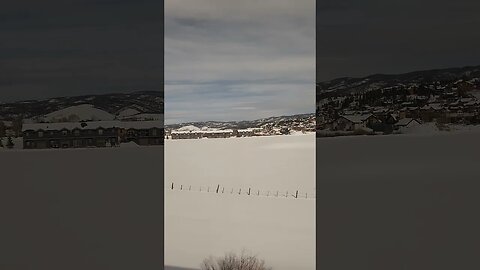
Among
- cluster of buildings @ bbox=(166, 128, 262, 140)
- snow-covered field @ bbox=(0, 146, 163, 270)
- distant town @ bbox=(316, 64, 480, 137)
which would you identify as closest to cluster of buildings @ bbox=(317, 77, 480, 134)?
distant town @ bbox=(316, 64, 480, 137)

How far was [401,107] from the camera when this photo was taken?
4.39m

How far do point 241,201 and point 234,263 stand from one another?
1.50 ft

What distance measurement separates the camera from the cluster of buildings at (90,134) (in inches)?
173

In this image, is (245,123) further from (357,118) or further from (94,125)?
(94,125)

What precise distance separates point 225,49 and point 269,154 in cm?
88

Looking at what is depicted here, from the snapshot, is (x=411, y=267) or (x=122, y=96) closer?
(x=411, y=267)

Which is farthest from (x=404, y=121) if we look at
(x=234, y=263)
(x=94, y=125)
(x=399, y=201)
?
(x=94, y=125)

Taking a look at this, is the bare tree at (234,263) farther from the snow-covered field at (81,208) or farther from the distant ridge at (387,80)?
the distant ridge at (387,80)

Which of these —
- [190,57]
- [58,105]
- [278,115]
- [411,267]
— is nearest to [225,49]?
[190,57]

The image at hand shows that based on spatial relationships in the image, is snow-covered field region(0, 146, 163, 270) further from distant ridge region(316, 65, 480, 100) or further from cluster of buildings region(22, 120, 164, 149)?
distant ridge region(316, 65, 480, 100)

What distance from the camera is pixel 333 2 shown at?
4.54 meters

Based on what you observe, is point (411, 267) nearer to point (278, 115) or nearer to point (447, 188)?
point (447, 188)

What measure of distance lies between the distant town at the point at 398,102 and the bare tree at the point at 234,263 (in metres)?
1.10

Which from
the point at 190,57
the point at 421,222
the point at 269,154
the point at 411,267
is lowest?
the point at 411,267
